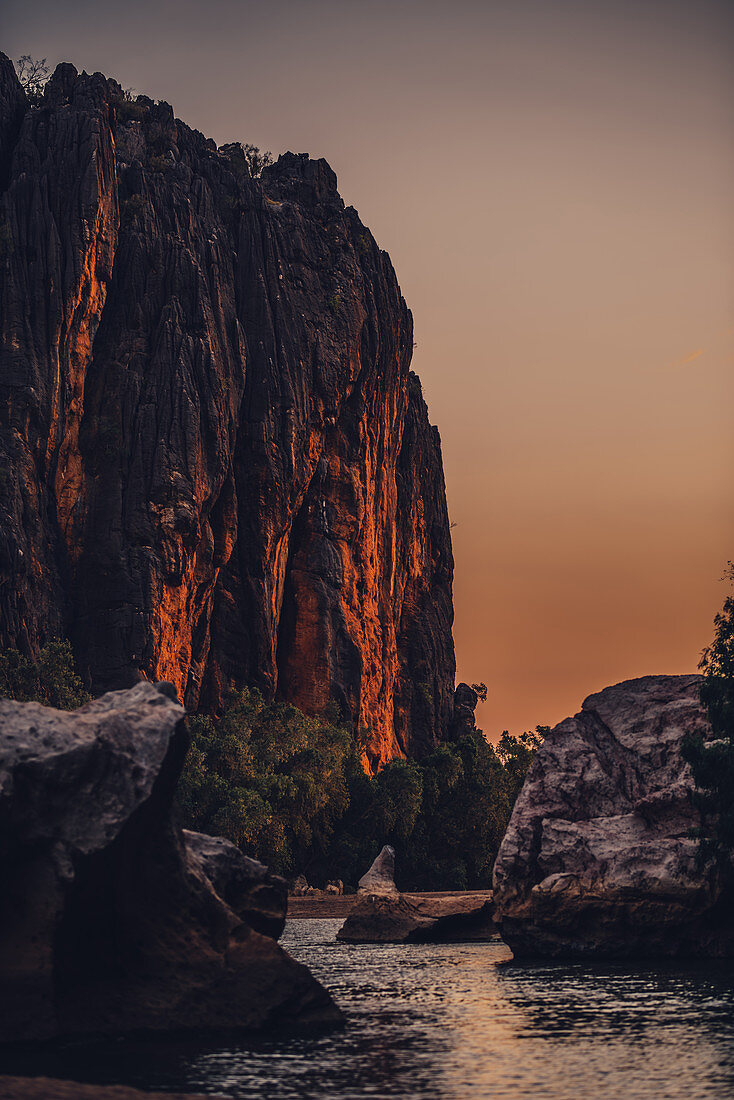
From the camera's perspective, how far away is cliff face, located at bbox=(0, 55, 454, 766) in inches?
3954

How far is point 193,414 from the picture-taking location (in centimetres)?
11106

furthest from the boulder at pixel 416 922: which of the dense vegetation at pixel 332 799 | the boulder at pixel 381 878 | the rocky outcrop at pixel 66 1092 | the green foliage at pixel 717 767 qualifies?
the rocky outcrop at pixel 66 1092

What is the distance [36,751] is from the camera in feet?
63.7

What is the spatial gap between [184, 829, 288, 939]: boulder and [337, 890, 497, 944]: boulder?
24.1 metres

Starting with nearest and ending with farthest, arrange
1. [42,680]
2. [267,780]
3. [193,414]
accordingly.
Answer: [42,680]
[267,780]
[193,414]

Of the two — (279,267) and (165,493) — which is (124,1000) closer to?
(165,493)

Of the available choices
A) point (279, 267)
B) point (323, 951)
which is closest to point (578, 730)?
point (323, 951)

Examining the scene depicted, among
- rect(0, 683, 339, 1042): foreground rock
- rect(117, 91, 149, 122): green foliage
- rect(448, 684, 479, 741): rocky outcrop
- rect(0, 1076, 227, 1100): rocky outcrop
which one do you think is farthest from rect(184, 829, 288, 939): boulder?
rect(448, 684, 479, 741): rocky outcrop

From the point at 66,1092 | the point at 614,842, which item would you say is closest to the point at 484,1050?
the point at 66,1092

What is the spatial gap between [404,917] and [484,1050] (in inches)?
1153

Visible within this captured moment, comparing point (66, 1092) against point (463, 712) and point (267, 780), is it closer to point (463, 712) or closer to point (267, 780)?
point (267, 780)

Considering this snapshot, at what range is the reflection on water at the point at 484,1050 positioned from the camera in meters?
16.7

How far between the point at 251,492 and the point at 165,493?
1688 cm

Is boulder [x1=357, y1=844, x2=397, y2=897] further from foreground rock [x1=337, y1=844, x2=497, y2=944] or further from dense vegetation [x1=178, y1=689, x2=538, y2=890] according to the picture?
dense vegetation [x1=178, y1=689, x2=538, y2=890]
